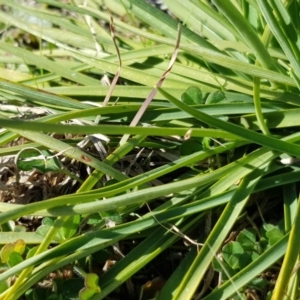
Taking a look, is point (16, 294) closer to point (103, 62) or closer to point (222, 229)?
point (222, 229)

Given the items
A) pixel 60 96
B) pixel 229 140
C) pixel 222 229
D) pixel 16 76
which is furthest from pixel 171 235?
pixel 16 76

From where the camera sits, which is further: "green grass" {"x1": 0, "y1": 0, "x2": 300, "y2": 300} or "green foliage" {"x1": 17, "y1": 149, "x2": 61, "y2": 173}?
"green foliage" {"x1": 17, "y1": 149, "x2": 61, "y2": 173}

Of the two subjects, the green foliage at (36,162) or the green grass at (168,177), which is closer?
the green grass at (168,177)

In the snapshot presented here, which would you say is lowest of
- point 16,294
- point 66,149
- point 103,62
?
point 16,294

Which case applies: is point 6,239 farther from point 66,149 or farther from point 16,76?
point 16,76

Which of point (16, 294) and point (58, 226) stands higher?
point (58, 226)

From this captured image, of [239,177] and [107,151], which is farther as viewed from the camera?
[107,151]

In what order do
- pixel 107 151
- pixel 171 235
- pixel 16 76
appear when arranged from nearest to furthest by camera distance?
pixel 171 235
pixel 107 151
pixel 16 76

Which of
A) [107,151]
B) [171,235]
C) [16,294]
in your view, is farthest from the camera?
[107,151]
